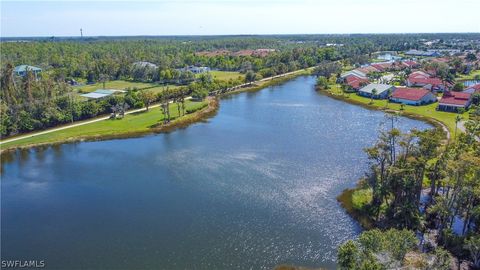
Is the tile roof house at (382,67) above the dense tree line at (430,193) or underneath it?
above

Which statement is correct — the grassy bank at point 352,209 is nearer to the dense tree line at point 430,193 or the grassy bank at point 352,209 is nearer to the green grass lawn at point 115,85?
the dense tree line at point 430,193

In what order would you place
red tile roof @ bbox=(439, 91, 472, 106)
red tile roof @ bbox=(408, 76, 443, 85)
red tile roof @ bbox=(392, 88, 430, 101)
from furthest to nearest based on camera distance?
1. red tile roof @ bbox=(408, 76, 443, 85)
2. red tile roof @ bbox=(392, 88, 430, 101)
3. red tile roof @ bbox=(439, 91, 472, 106)

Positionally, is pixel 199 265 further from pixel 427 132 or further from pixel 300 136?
pixel 300 136

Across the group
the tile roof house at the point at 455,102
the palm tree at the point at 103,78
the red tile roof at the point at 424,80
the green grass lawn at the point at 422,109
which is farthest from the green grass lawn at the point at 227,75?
the tile roof house at the point at 455,102

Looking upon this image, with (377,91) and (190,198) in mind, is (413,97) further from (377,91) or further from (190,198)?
(190,198)

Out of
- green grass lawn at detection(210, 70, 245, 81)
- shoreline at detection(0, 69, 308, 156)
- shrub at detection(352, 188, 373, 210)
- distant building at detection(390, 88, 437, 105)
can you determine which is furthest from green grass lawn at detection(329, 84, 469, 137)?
green grass lawn at detection(210, 70, 245, 81)

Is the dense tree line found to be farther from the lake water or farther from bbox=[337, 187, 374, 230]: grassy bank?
the lake water
